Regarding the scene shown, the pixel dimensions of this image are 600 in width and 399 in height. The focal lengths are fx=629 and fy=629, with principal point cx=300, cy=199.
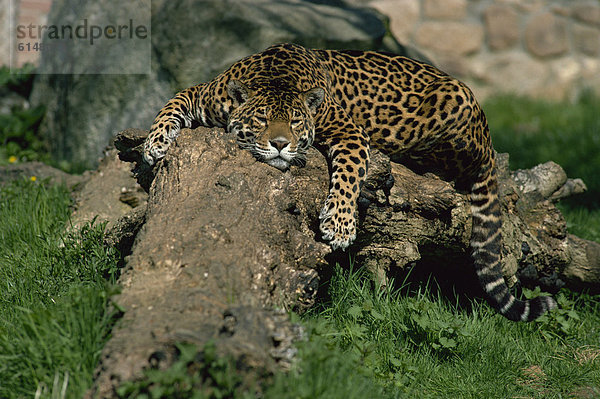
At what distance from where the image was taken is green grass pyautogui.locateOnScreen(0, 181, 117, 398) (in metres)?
3.81

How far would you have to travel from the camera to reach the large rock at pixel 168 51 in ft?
29.5

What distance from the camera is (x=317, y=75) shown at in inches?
238

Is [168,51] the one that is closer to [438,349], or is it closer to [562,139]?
[438,349]

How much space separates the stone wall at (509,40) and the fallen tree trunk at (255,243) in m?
7.16

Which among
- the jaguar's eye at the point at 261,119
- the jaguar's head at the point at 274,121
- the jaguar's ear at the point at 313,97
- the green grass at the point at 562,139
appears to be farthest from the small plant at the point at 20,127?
the green grass at the point at 562,139

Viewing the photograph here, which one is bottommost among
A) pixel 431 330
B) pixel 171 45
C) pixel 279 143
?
pixel 431 330

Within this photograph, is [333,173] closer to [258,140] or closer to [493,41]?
[258,140]

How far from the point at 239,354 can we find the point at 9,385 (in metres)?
1.55

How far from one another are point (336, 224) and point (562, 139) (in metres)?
7.50

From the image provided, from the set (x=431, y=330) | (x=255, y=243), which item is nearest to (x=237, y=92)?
(x=255, y=243)

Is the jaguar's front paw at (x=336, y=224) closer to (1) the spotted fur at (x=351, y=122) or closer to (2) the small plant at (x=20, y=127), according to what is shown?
(1) the spotted fur at (x=351, y=122)

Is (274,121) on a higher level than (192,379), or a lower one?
higher

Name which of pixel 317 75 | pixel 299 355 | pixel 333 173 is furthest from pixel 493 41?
pixel 299 355

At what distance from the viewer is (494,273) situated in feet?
19.6
